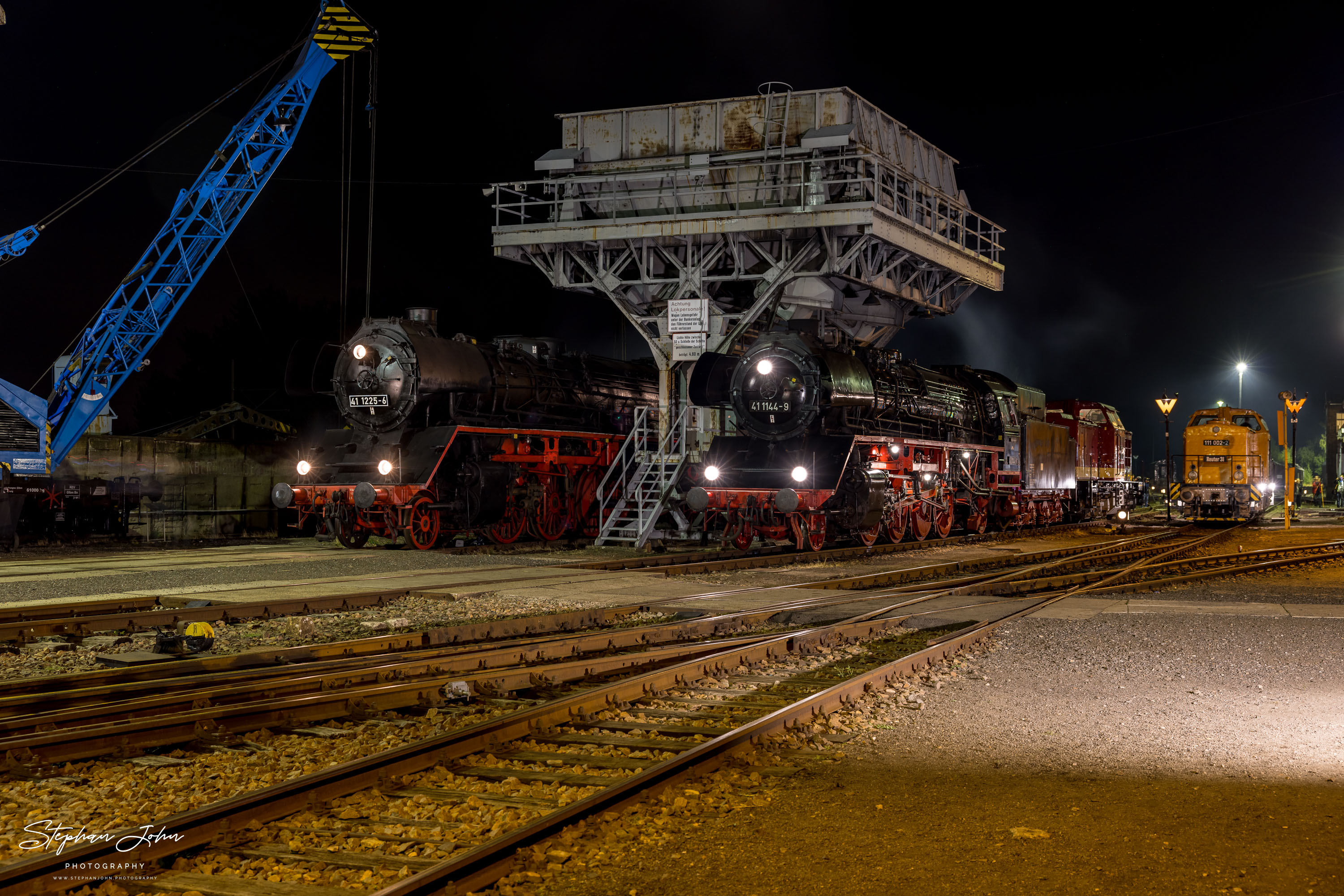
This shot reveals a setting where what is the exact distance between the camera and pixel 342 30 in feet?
96.9

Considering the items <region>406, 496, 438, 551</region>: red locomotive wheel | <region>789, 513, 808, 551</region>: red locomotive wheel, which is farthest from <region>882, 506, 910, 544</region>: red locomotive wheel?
<region>406, 496, 438, 551</region>: red locomotive wheel

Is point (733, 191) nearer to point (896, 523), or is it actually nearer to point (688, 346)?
point (688, 346)

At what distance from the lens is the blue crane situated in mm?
28578

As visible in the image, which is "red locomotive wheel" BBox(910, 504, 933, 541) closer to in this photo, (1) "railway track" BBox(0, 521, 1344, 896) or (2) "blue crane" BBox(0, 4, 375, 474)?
(1) "railway track" BBox(0, 521, 1344, 896)

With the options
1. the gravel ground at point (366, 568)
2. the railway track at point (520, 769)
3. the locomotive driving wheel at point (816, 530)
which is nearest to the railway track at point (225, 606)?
the gravel ground at point (366, 568)

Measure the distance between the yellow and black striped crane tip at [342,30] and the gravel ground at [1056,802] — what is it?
27140mm

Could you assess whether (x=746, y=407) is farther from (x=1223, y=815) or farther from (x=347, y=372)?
(x=1223, y=815)

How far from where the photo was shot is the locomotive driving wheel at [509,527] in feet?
66.9

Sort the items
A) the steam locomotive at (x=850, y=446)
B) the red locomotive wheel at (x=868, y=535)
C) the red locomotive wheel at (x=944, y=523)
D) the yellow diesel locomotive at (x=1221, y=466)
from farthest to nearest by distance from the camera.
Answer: the yellow diesel locomotive at (x=1221, y=466), the red locomotive wheel at (x=944, y=523), the red locomotive wheel at (x=868, y=535), the steam locomotive at (x=850, y=446)

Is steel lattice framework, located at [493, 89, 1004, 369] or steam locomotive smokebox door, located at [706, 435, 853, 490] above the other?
steel lattice framework, located at [493, 89, 1004, 369]

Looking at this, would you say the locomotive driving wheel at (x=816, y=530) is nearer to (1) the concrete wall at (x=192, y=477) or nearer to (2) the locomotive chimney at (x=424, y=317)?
(2) the locomotive chimney at (x=424, y=317)

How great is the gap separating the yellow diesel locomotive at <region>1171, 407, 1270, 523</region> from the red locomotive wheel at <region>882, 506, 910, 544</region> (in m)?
16.9

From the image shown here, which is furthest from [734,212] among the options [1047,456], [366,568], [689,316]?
[1047,456]

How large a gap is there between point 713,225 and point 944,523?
8.00 m
